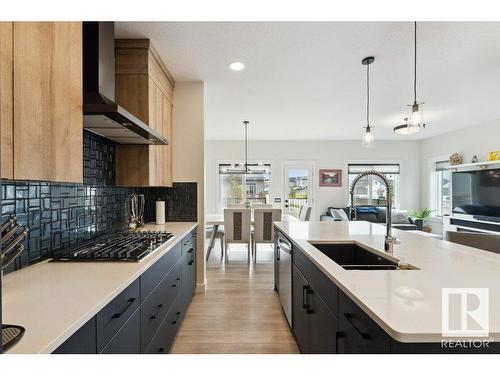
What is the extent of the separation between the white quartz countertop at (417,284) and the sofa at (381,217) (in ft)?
14.3

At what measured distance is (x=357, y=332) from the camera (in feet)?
3.14

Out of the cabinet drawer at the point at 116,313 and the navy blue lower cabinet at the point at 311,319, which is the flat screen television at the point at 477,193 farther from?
the cabinet drawer at the point at 116,313

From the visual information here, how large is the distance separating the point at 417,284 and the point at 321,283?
0.46m

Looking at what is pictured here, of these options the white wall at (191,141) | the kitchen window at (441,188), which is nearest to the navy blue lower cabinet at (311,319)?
the white wall at (191,141)

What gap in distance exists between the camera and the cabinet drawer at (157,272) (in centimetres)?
141

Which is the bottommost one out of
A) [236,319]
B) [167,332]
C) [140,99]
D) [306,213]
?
[236,319]

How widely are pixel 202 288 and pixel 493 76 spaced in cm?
431

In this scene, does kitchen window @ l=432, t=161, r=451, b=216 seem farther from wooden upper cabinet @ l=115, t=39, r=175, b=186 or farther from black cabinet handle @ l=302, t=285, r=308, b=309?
wooden upper cabinet @ l=115, t=39, r=175, b=186

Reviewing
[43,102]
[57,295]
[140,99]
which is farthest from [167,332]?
[140,99]

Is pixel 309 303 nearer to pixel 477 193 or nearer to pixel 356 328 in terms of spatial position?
pixel 356 328

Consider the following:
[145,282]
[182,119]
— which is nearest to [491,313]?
[145,282]

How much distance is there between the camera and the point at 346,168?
727 cm

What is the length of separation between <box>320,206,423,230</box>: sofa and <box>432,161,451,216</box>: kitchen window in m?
1.02

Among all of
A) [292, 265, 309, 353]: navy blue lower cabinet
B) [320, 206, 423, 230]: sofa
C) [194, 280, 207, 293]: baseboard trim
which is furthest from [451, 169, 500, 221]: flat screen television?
[194, 280, 207, 293]: baseboard trim
